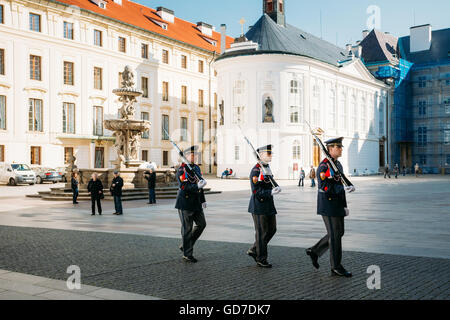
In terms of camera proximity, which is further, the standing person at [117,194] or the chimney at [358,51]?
the chimney at [358,51]

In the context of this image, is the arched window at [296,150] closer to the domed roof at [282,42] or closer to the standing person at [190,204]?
the domed roof at [282,42]

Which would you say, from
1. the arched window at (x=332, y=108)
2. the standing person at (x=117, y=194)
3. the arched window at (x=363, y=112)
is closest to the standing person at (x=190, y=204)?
the standing person at (x=117, y=194)

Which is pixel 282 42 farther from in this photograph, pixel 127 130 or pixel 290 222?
pixel 290 222

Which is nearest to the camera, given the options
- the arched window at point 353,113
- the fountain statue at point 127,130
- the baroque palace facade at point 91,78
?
the fountain statue at point 127,130

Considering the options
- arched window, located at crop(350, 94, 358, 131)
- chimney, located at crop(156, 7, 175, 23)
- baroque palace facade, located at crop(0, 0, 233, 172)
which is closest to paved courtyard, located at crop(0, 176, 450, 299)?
baroque palace facade, located at crop(0, 0, 233, 172)

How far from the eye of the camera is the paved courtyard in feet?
20.1

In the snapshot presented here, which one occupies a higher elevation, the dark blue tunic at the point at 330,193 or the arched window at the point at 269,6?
the arched window at the point at 269,6

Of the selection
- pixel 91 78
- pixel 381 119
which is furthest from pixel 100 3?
pixel 381 119

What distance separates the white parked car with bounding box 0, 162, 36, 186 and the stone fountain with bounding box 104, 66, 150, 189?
1400 cm

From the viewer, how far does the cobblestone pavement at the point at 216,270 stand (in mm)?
5934

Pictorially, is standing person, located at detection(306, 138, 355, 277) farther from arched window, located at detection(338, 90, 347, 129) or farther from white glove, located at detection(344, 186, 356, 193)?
arched window, located at detection(338, 90, 347, 129)

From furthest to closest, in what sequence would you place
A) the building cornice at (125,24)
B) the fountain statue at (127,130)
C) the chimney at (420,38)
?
the chimney at (420,38)
the building cornice at (125,24)
the fountain statue at (127,130)

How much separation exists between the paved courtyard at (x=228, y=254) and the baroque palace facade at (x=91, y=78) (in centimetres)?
2687

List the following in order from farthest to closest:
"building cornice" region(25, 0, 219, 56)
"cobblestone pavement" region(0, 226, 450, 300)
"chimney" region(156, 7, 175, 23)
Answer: "chimney" region(156, 7, 175, 23), "building cornice" region(25, 0, 219, 56), "cobblestone pavement" region(0, 226, 450, 300)
